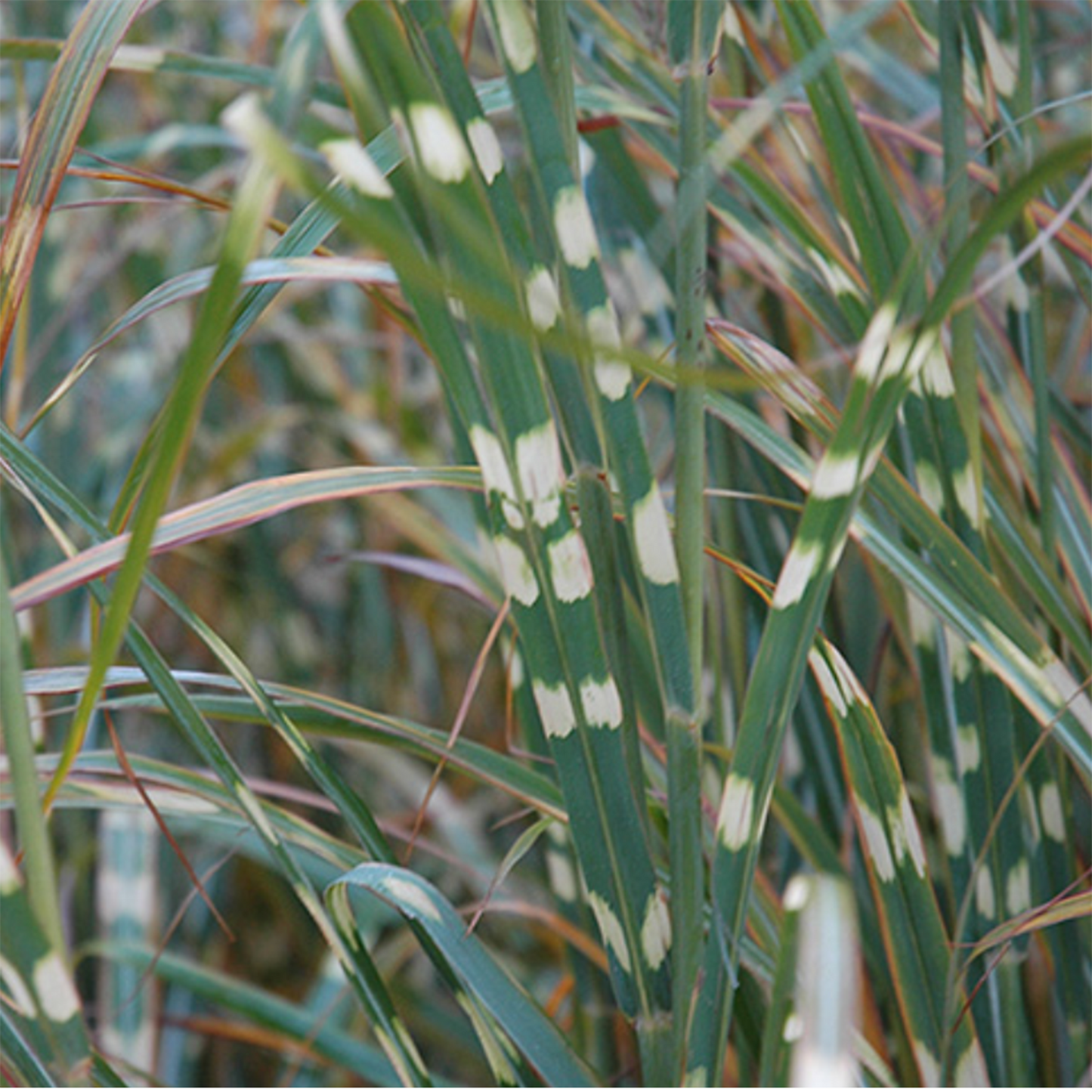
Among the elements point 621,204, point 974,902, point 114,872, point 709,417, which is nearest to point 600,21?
point 621,204

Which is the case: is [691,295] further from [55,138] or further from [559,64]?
[55,138]

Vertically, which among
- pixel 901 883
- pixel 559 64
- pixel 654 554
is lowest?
pixel 901 883

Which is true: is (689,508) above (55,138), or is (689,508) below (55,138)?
below

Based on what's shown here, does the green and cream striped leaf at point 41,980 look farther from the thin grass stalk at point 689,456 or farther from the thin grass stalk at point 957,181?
the thin grass stalk at point 957,181

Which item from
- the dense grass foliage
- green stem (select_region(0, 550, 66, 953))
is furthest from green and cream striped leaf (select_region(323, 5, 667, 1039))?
Result: green stem (select_region(0, 550, 66, 953))

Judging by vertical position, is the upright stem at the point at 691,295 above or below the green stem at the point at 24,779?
above

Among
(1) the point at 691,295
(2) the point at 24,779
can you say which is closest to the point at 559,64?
(1) the point at 691,295

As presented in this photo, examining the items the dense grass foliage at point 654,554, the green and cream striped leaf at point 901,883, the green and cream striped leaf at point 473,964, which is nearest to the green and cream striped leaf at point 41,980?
the dense grass foliage at point 654,554

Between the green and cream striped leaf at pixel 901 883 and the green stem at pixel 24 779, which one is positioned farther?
the green and cream striped leaf at pixel 901 883

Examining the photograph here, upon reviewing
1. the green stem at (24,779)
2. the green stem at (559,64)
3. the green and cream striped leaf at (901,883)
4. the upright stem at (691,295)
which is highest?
the green stem at (559,64)

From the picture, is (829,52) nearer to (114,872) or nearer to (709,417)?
(709,417)
